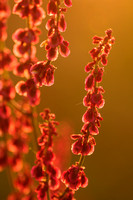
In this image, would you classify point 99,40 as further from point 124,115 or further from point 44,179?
point 124,115

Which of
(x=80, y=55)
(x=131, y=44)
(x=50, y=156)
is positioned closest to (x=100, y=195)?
(x=80, y=55)

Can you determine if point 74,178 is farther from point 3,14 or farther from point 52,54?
point 3,14

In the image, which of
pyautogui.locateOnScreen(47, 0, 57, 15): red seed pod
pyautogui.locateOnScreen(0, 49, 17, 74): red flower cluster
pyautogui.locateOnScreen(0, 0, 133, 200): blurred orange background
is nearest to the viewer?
pyautogui.locateOnScreen(47, 0, 57, 15): red seed pod

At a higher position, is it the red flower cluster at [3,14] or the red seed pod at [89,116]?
the red flower cluster at [3,14]

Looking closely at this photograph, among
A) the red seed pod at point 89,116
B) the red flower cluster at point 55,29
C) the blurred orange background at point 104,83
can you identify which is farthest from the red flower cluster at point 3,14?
the blurred orange background at point 104,83

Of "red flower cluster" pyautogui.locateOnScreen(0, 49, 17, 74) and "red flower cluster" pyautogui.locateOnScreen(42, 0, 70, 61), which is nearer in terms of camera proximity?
"red flower cluster" pyautogui.locateOnScreen(42, 0, 70, 61)

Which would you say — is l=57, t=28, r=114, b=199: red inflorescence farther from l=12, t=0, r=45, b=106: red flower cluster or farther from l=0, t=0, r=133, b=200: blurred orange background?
l=0, t=0, r=133, b=200: blurred orange background

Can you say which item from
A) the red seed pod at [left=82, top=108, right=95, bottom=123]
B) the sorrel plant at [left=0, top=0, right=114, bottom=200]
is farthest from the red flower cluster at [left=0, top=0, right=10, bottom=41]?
the red seed pod at [left=82, top=108, right=95, bottom=123]

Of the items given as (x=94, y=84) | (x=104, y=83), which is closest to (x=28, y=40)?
(x=94, y=84)

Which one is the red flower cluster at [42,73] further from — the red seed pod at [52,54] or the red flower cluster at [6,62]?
the red flower cluster at [6,62]
